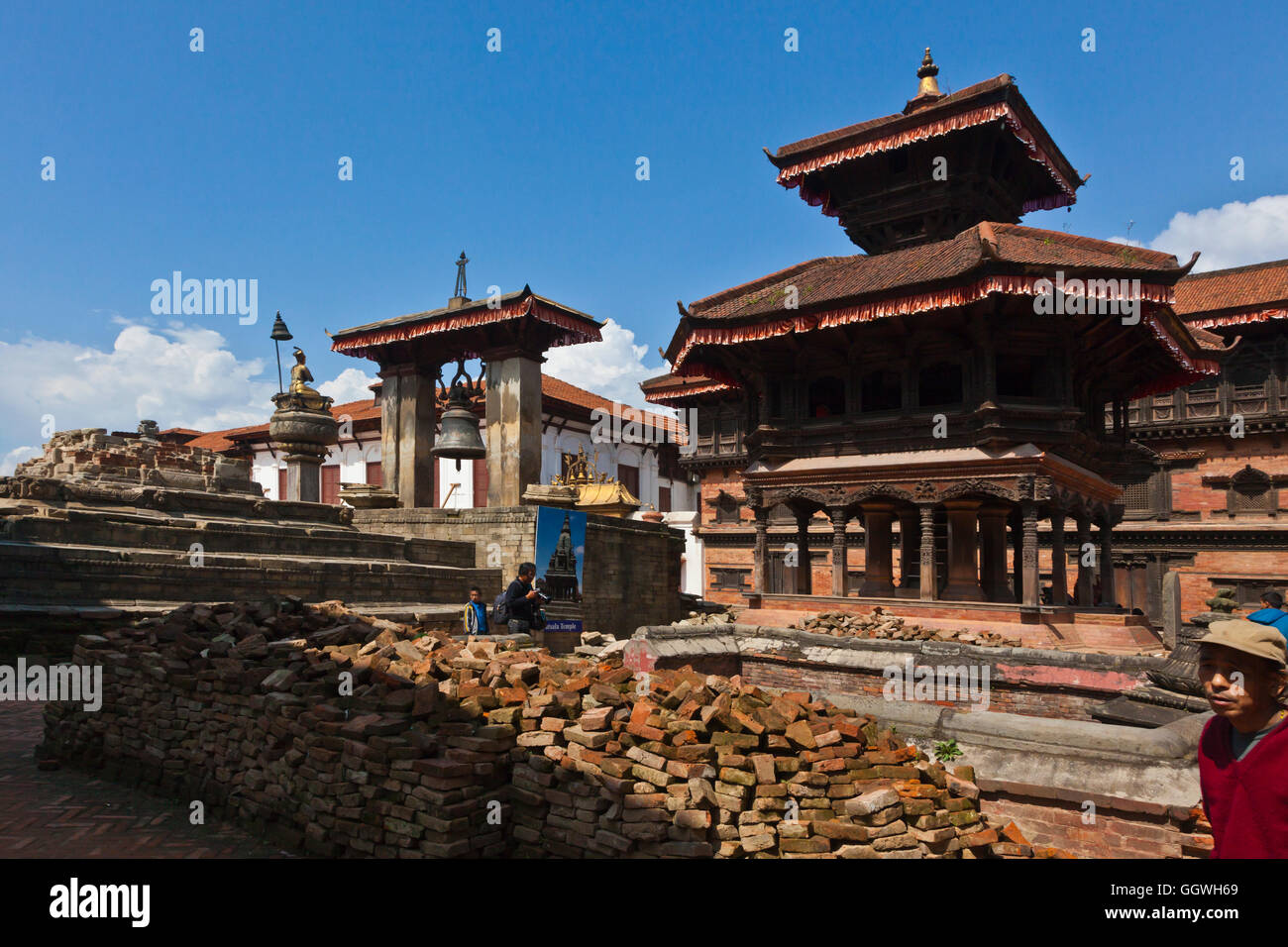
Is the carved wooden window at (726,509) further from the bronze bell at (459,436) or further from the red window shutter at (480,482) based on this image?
the bronze bell at (459,436)

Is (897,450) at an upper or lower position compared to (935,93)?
lower

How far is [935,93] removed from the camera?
20.0m

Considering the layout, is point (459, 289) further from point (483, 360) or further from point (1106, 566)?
point (1106, 566)

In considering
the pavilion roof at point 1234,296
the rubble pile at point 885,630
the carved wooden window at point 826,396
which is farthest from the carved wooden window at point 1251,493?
the rubble pile at point 885,630

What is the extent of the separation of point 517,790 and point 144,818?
322cm

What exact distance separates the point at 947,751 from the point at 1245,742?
4086mm

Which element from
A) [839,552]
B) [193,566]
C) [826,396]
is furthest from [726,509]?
[193,566]

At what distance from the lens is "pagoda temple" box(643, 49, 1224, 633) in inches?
564

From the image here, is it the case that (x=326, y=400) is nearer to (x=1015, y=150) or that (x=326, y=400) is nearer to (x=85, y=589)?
(x=85, y=589)

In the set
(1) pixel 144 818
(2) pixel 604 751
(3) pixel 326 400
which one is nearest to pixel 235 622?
(1) pixel 144 818

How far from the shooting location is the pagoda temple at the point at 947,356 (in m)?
14.3

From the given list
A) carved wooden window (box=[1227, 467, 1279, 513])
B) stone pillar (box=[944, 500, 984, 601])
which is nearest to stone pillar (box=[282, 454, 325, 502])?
stone pillar (box=[944, 500, 984, 601])

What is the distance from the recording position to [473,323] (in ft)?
61.6

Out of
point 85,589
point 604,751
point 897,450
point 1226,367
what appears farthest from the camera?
point 1226,367
